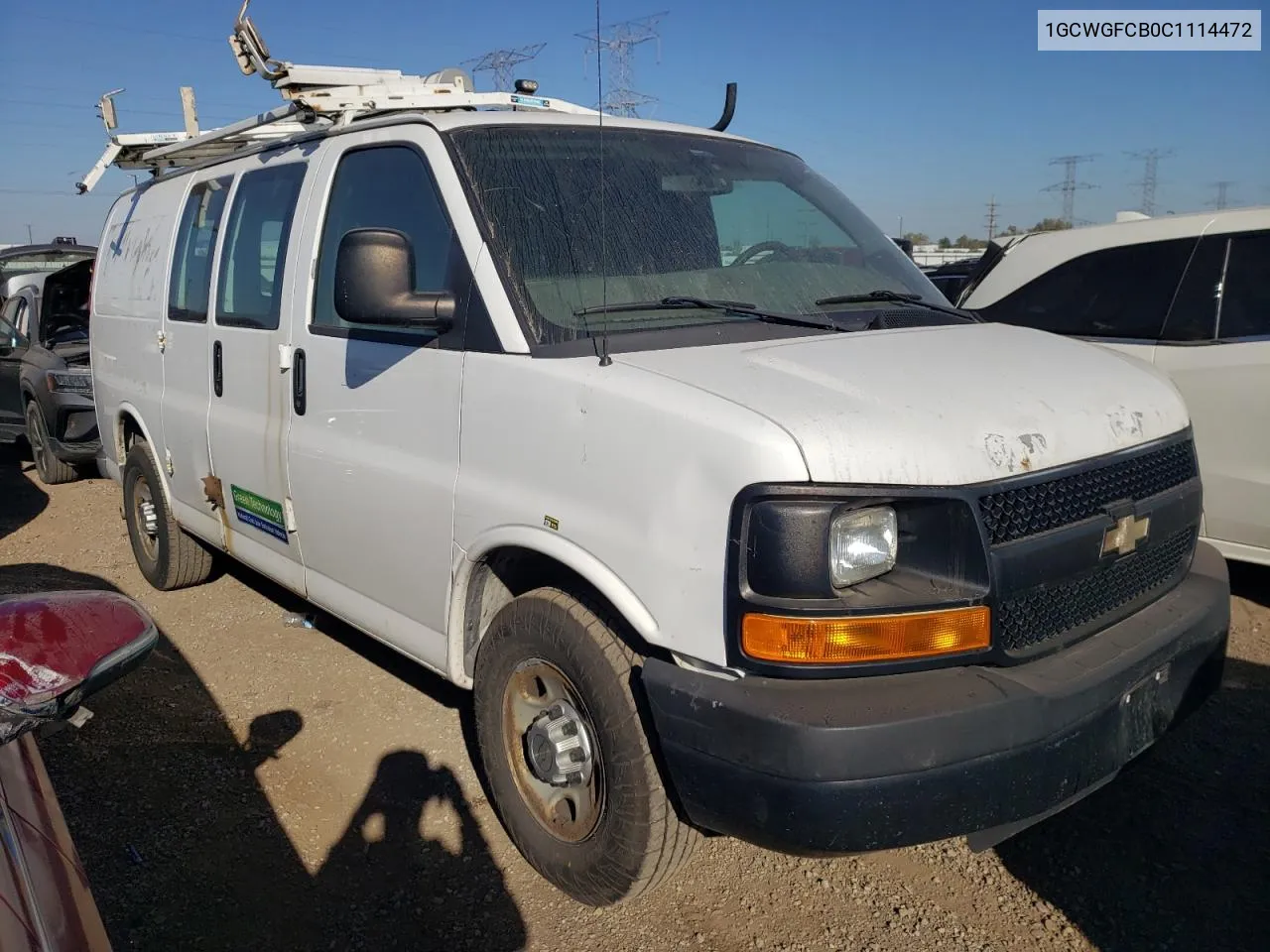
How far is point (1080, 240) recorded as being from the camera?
575cm

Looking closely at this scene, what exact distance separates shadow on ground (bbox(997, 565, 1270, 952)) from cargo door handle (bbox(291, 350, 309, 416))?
284cm

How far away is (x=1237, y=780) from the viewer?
3545mm

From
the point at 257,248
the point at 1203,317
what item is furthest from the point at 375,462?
the point at 1203,317

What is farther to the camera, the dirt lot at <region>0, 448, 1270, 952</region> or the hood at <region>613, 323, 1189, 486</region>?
the dirt lot at <region>0, 448, 1270, 952</region>

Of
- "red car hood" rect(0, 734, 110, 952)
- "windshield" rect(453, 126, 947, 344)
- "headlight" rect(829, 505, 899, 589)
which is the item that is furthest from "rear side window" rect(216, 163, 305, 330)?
"headlight" rect(829, 505, 899, 589)

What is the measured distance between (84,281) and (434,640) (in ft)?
27.9

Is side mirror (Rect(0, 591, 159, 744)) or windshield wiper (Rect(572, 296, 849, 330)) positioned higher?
windshield wiper (Rect(572, 296, 849, 330))

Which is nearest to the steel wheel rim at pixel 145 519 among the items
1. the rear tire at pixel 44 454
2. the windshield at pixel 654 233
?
the windshield at pixel 654 233

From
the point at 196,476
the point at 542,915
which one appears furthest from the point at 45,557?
the point at 542,915

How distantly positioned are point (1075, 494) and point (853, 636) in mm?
720

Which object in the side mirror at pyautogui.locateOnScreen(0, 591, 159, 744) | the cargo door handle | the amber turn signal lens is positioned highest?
the cargo door handle

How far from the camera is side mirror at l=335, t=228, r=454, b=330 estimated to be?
2.83 meters

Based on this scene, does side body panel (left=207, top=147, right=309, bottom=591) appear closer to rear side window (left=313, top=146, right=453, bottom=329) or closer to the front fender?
rear side window (left=313, top=146, right=453, bottom=329)

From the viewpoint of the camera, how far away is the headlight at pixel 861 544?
2246mm
